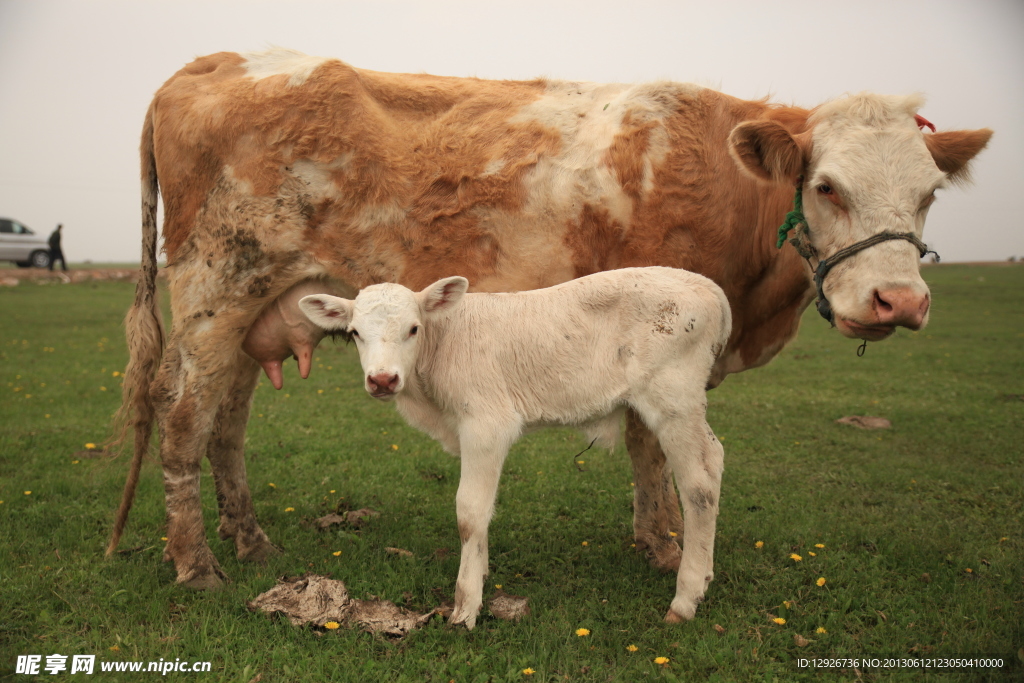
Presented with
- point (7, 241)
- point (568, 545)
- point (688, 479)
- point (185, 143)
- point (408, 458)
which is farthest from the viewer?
point (7, 241)

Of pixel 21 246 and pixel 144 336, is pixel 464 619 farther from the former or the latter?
pixel 21 246

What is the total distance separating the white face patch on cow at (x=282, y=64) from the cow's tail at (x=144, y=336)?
0.97 meters

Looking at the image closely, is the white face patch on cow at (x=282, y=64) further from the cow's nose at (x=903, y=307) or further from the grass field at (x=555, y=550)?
the cow's nose at (x=903, y=307)

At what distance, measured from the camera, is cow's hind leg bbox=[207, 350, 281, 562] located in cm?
593

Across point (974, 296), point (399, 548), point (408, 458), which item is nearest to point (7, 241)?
point (408, 458)

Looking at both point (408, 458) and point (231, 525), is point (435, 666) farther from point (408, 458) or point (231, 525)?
point (408, 458)

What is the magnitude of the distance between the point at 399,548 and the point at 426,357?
206 cm

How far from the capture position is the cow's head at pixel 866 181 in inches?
159

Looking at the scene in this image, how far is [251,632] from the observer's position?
4.54 meters

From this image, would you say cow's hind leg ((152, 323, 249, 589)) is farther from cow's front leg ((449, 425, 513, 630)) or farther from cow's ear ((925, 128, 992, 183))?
cow's ear ((925, 128, 992, 183))

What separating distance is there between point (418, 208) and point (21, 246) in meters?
39.1

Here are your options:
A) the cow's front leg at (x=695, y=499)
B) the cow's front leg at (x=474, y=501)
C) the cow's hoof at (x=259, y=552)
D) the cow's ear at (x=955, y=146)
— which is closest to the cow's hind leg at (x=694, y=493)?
the cow's front leg at (x=695, y=499)

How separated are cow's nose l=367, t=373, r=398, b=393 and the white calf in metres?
0.25

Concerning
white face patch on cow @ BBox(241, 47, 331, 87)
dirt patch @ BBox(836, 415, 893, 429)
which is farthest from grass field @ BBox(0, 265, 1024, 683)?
white face patch on cow @ BBox(241, 47, 331, 87)
